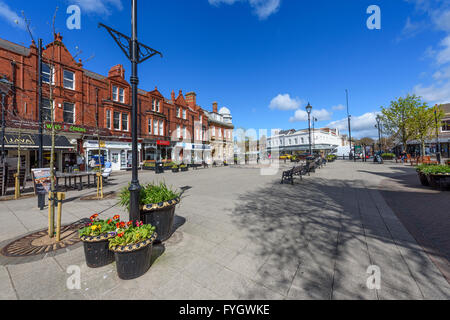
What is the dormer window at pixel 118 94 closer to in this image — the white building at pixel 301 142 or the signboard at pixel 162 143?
the signboard at pixel 162 143

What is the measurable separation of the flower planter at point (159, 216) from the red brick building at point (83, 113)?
6.59 meters

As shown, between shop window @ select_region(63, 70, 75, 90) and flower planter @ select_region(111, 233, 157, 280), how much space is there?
20.9 metres

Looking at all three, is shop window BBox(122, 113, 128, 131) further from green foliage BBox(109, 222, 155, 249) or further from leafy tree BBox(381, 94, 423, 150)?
leafy tree BBox(381, 94, 423, 150)

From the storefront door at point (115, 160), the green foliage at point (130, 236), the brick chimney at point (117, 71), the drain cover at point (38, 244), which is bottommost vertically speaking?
the drain cover at point (38, 244)

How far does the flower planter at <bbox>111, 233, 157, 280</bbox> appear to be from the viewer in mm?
2561

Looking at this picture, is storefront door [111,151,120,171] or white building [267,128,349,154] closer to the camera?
storefront door [111,151,120,171]

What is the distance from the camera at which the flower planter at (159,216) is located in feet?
11.8

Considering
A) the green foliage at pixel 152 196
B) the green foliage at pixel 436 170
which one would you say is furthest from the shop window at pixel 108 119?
the green foliage at pixel 436 170

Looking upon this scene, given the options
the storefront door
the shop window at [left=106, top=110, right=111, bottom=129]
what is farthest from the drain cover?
the shop window at [left=106, top=110, right=111, bottom=129]

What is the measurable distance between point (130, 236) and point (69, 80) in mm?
21262

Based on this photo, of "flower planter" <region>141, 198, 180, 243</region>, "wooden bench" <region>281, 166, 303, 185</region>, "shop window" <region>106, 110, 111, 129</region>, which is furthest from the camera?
"shop window" <region>106, 110, 111, 129</region>

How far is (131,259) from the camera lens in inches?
102
